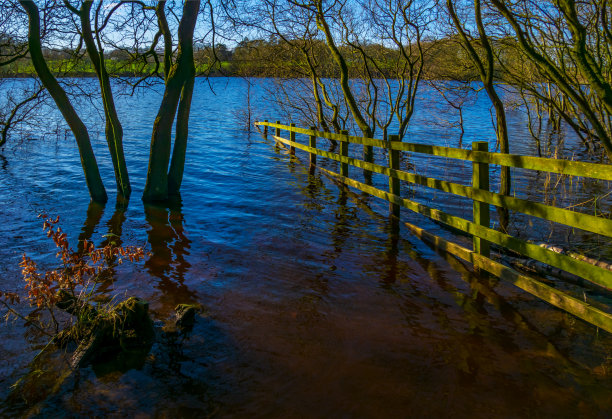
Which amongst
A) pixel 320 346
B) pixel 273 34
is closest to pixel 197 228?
pixel 320 346

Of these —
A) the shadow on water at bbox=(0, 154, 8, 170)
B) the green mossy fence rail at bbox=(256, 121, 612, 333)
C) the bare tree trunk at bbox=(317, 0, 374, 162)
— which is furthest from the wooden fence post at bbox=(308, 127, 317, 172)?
the shadow on water at bbox=(0, 154, 8, 170)

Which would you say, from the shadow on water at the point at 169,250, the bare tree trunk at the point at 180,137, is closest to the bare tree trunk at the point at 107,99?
the shadow on water at the point at 169,250

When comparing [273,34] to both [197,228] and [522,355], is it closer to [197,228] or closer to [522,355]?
[197,228]

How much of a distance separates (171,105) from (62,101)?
219 cm

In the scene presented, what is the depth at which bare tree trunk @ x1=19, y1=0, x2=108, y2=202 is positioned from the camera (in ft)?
28.7

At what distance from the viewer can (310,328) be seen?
15.9 ft

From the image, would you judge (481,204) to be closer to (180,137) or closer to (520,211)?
(520,211)

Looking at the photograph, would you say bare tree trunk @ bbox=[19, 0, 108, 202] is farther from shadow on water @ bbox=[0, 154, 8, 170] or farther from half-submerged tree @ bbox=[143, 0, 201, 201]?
shadow on water @ bbox=[0, 154, 8, 170]

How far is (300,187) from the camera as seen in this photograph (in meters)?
12.6

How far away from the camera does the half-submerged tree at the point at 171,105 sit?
939cm

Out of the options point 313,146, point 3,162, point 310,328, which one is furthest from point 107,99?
point 3,162

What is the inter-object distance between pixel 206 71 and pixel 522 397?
9.13m

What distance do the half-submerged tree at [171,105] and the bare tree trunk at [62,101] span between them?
1.19 m

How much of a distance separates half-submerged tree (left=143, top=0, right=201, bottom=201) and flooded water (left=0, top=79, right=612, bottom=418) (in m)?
0.68
